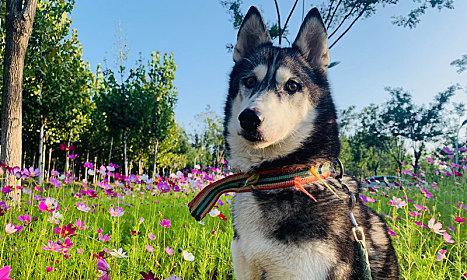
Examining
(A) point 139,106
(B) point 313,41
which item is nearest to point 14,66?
(B) point 313,41

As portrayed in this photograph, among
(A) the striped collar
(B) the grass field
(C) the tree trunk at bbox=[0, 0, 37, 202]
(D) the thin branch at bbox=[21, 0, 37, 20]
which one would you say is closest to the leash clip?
(A) the striped collar

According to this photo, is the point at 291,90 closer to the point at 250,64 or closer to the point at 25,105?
the point at 250,64

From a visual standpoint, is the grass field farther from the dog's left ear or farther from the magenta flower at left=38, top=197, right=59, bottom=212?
the dog's left ear

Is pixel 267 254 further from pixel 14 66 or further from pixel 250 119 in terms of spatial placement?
pixel 14 66

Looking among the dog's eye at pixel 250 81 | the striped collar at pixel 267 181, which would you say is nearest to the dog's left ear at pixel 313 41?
the dog's eye at pixel 250 81

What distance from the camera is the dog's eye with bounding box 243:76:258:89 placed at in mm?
2969

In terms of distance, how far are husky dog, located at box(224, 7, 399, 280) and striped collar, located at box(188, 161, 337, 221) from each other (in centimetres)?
6

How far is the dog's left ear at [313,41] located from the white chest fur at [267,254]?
128 cm

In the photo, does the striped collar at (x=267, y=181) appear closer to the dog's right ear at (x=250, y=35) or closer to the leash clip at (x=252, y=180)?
the leash clip at (x=252, y=180)

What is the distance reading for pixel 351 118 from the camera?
57812 mm

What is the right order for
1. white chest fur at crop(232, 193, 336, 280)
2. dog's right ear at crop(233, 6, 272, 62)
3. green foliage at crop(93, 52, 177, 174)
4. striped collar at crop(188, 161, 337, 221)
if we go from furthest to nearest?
green foliage at crop(93, 52, 177, 174)
dog's right ear at crop(233, 6, 272, 62)
striped collar at crop(188, 161, 337, 221)
white chest fur at crop(232, 193, 336, 280)

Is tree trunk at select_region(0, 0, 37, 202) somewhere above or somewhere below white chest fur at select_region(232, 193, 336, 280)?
above

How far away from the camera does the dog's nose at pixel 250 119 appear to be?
2429 mm

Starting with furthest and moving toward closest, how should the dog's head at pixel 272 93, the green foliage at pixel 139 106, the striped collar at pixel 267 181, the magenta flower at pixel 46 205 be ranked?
the green foliage at pixel 139 106 < the magenta flower at pixel 46 205 < the dog's head at pixel 272 93 < the striped collar at pixel 267 181
